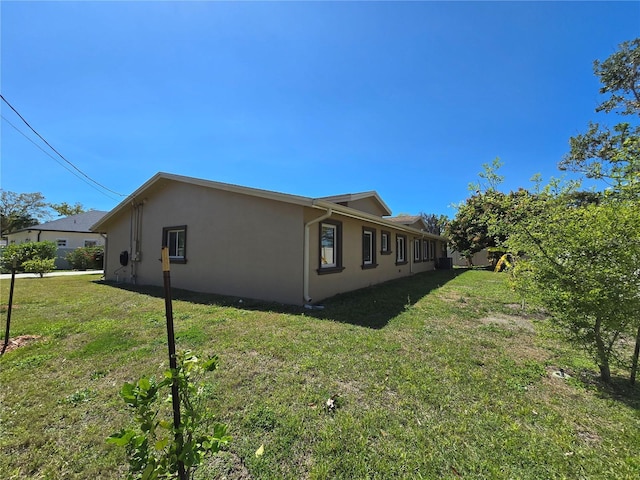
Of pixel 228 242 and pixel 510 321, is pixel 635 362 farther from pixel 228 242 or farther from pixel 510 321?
pixel 228 242

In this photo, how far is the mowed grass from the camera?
1.91 m

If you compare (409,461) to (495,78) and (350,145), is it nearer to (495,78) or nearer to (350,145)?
(495,78)

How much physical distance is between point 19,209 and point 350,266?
165 feet

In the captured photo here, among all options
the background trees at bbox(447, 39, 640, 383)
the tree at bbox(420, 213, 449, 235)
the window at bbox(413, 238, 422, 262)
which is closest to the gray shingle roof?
the window at bbox(413, 238, 422, 262)

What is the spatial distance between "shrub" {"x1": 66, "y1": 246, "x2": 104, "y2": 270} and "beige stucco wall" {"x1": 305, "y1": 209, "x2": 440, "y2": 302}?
20.3 m

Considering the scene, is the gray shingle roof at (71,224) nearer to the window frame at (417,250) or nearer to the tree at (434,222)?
the window frame at (417,250)

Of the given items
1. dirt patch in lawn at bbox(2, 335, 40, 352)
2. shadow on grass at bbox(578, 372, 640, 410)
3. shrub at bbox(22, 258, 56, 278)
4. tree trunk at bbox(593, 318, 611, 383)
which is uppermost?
shrub at bbox(22, 258, 56, 278)

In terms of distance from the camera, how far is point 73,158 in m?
12.9

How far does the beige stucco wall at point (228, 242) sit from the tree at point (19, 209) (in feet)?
135

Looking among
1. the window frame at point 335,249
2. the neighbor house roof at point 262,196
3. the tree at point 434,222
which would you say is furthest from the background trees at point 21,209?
the tree at point 434,222

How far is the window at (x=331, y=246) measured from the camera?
7.77 m

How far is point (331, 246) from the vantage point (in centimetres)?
813

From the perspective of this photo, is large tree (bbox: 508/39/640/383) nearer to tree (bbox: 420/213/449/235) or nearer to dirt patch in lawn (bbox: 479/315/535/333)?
dirt patch in lawn (bbox: 479/315/535/333)

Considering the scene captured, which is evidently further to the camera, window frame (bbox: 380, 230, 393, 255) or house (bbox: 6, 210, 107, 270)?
house (bbox: 6, 210, 107, 270)
